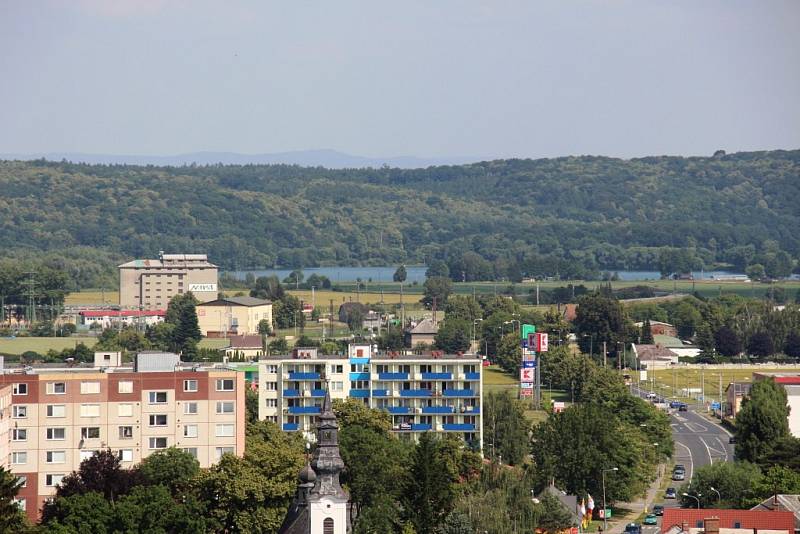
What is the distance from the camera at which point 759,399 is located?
126m

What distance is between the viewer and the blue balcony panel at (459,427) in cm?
12562

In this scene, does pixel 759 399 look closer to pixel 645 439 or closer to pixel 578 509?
pixel 645 439

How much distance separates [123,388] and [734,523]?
33489mm

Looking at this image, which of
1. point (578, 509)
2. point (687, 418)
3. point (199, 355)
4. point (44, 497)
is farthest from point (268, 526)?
point (199, 355)

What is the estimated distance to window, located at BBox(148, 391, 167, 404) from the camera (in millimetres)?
100438

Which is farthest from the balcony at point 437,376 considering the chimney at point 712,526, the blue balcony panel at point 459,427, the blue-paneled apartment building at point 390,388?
the chimney at point 712,526

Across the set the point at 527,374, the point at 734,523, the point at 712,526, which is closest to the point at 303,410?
the point at 527,374

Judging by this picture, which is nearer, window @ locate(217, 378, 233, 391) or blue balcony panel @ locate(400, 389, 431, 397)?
window @ locate(217, 378, 233, 391)

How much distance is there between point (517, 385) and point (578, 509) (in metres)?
71.2

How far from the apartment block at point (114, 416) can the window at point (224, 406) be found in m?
0.05

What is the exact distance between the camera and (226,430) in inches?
3976

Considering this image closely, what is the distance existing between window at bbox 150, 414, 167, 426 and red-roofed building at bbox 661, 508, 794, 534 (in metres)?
28.4

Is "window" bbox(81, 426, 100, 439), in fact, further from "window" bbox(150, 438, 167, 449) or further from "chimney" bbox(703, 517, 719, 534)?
"chimney" bbox(703, 517, 719, 534)

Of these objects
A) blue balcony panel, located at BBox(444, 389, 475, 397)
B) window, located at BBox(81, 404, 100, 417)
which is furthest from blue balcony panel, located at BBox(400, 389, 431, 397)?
window, located at BBox(81, 404, 100, 417)
